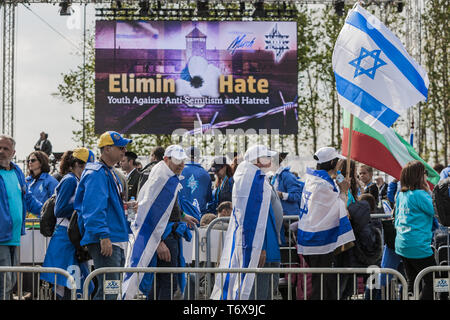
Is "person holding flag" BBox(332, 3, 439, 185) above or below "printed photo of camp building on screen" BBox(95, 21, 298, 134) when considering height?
below

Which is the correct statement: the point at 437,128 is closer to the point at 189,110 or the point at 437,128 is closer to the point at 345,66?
the point at 189,110

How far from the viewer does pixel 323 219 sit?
7527mm

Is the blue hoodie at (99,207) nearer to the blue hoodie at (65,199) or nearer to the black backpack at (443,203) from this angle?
the blue hoodie at (65,199)

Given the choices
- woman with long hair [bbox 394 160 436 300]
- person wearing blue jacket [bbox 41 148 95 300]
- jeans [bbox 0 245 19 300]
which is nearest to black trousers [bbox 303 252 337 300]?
woman with long hair [bbox 394 160 436 300]

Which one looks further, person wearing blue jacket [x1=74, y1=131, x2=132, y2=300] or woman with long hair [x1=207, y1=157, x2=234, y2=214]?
woman with long hair [x1=207, y1=157, x2=234, y2=214]

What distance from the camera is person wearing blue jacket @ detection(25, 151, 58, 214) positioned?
31.6 feet

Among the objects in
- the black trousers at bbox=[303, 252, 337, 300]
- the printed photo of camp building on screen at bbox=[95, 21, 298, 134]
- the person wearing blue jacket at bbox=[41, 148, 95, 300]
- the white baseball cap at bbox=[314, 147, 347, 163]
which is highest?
the printed photo of camp building on screen at bbox=[95, 21, 298, 134]

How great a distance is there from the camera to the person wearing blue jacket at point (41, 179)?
9625mm

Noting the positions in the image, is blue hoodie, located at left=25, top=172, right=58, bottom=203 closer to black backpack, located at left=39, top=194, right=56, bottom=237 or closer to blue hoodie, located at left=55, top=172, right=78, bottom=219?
black backpack, located at left=39, top=194, right=56, bottom=237

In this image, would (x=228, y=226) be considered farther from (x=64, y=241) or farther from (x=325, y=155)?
(x=64, y=241)

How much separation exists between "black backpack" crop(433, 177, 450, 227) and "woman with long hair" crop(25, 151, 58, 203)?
178 inches

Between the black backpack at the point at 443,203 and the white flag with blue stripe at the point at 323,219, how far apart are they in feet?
5.63

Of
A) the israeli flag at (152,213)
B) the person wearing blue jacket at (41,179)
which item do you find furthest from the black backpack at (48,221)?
the person wearing blue jacket at (41,179)

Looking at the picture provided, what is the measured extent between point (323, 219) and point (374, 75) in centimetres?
161
